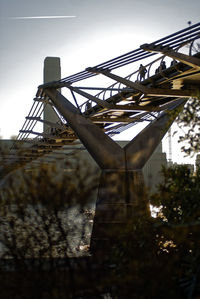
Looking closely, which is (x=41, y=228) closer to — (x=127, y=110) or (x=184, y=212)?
(x=184, y=212)

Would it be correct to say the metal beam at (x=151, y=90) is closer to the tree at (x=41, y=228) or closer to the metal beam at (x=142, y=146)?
the metal beam at (x=142, y=146)

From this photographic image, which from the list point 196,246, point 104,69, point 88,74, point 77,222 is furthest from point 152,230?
point 88,74

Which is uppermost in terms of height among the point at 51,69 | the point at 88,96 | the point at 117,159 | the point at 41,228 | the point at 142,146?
the point at 51,69

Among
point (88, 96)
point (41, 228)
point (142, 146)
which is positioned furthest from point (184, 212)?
point (88, 96)

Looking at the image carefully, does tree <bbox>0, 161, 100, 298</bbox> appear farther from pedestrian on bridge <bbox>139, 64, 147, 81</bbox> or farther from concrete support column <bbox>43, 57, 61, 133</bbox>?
concrete support column <bbox>43, 57, 61, 133</bbox>

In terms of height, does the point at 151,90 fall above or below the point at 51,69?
below

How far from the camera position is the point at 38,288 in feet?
17.4

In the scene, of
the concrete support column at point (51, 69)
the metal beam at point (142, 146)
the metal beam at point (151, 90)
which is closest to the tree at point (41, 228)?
the metal beam at point (151, 90)

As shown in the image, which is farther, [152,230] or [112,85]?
[112,85]

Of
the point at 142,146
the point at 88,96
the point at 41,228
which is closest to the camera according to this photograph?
the point at 41,228

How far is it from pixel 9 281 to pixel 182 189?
8.90 feet

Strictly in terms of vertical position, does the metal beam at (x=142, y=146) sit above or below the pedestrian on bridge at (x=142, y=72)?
below

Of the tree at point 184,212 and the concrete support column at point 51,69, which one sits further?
the concrete support column at point 51,69

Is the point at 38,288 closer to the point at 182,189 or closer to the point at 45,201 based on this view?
the point at 45,201
